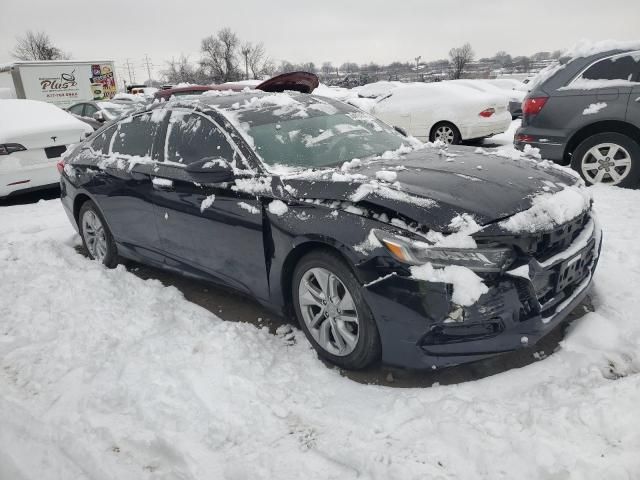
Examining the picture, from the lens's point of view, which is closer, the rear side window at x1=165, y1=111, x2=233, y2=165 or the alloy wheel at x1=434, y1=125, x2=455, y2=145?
the rear side window at x1=165, y1=111, x2=233, y2=165

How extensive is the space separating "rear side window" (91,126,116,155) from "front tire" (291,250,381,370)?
2.68 m

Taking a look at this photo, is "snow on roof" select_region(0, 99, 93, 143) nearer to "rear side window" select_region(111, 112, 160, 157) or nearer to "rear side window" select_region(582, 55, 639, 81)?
"rear side window" select_region(111, 112, 160, 157)


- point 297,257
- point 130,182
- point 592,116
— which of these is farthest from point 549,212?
point 592,116

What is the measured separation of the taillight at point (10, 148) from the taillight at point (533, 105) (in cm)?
685

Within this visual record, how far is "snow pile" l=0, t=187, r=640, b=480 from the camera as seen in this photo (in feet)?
7.00

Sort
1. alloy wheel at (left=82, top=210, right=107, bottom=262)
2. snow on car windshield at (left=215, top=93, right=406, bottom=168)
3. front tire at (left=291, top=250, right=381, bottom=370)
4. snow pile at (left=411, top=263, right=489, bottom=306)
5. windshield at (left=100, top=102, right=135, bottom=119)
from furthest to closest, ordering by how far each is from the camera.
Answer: windshield at (left=100, top=102, right=135, bottom=119)
alloy wheel at (left=82, top=210, right=107, bottom=262)
snow on car windshield at (left=215, top=93, right=406, bottom=168)
front tire at (left=291, top=250, right=381, bottom=370)
snow pile at (left=411, top=263, right=489, bottom=306)

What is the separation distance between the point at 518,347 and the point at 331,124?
214 cm

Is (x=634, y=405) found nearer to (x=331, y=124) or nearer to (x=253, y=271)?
(x=253, y=271)

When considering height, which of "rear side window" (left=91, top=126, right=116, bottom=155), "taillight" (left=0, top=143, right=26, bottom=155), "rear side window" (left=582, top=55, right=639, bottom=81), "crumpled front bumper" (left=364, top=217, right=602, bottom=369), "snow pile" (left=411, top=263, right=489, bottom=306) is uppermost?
"rear side window" (left=582, top=55, right=639, bottom=81)

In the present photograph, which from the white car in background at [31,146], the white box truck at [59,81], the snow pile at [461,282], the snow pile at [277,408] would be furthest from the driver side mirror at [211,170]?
the white box truck at [59,81]

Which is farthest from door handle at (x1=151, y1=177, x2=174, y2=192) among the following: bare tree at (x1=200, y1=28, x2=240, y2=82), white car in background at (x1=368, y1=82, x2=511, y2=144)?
bare tree at (x1=200, y1=28, x2=240, y2=82)

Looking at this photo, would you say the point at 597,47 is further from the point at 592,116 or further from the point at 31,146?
the point at 31,146

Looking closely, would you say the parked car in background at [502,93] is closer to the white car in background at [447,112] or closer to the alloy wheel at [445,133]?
the white car in background at [447,112]

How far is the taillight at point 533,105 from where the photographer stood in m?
5.87
